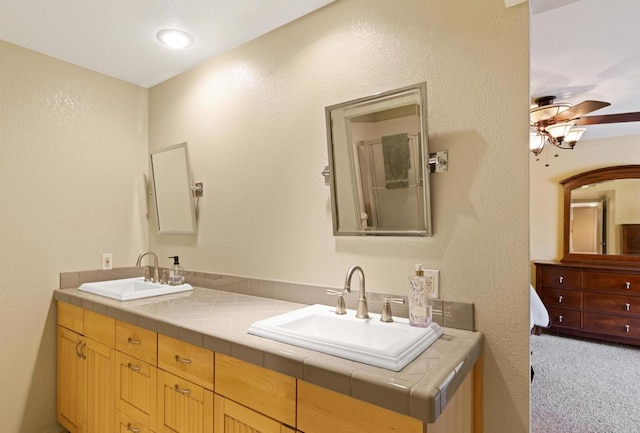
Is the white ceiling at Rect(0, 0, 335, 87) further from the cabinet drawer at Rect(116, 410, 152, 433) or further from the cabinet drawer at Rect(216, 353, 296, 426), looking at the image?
the cabinet drawer at Rect(116, 410, 152, 433)

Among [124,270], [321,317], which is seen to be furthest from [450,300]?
[124,270]

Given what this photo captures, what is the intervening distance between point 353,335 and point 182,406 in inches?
29.3

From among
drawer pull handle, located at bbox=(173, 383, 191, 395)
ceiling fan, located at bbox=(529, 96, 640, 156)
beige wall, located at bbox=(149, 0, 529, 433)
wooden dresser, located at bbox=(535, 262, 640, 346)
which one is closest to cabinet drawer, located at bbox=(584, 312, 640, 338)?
wooden dresser, located at bbox=(535, 262, 640, 346)

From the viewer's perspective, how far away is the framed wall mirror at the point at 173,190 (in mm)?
2352

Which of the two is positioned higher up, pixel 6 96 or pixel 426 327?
pixel 6 96

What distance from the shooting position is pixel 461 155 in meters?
1.37

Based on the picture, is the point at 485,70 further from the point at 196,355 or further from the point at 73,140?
the point at 73,140

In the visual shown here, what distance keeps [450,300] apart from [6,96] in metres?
2.59

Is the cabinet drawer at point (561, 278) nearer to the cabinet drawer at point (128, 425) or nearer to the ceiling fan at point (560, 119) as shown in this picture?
the ceiling fan at point (560, 119)

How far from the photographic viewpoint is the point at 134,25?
6.16 feet

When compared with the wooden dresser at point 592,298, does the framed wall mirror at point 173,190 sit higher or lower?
higher

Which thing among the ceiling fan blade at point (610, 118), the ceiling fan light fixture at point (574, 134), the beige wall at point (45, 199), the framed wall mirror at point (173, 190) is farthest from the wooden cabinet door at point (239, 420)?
the ceiling fan blade at point (610, 118)

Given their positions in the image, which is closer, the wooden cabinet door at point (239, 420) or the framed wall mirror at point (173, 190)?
the wooden cabinet door at point (239, 420)

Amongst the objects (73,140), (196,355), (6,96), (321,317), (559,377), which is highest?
(6,96)
